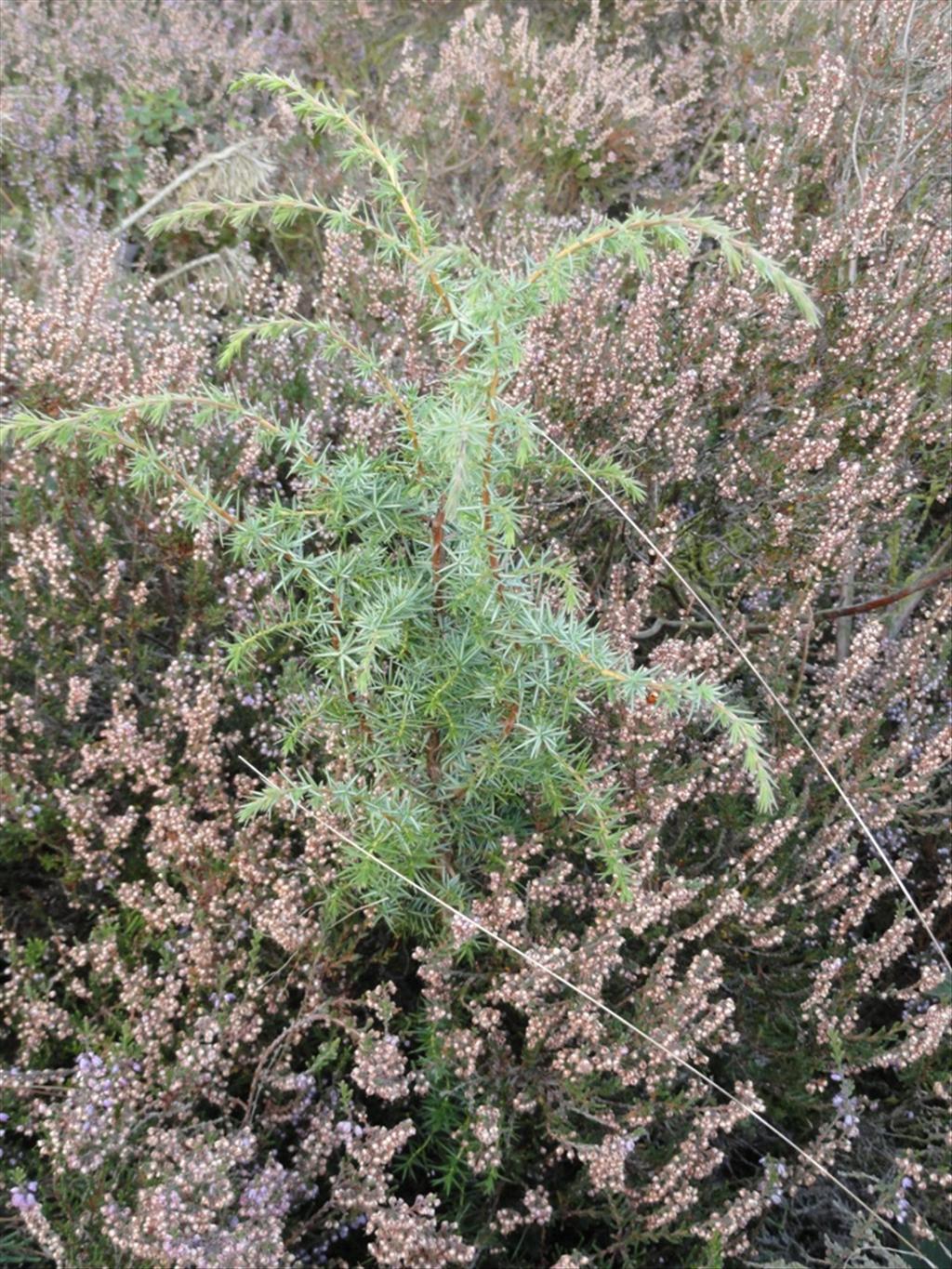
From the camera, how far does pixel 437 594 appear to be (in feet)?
5.64

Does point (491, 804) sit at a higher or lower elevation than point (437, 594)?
lower

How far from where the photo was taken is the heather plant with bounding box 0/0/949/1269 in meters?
1.67

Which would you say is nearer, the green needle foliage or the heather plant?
the green needle foliage

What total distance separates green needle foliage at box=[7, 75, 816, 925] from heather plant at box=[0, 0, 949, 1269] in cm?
1

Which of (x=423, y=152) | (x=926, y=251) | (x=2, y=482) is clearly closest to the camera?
(x=2, y=482)

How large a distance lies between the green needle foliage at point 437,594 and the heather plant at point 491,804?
0.05 feet

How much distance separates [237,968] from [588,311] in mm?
1700

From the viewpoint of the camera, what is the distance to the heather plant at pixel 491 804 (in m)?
1.67

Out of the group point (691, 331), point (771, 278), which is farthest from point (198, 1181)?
point (691, 331)

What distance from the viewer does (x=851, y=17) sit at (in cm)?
405

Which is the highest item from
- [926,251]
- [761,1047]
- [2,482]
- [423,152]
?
[926,251]

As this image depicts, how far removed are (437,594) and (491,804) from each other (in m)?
0.38

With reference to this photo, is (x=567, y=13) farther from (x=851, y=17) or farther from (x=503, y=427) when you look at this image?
(x=503, y=427)

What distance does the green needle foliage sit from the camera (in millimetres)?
1417
